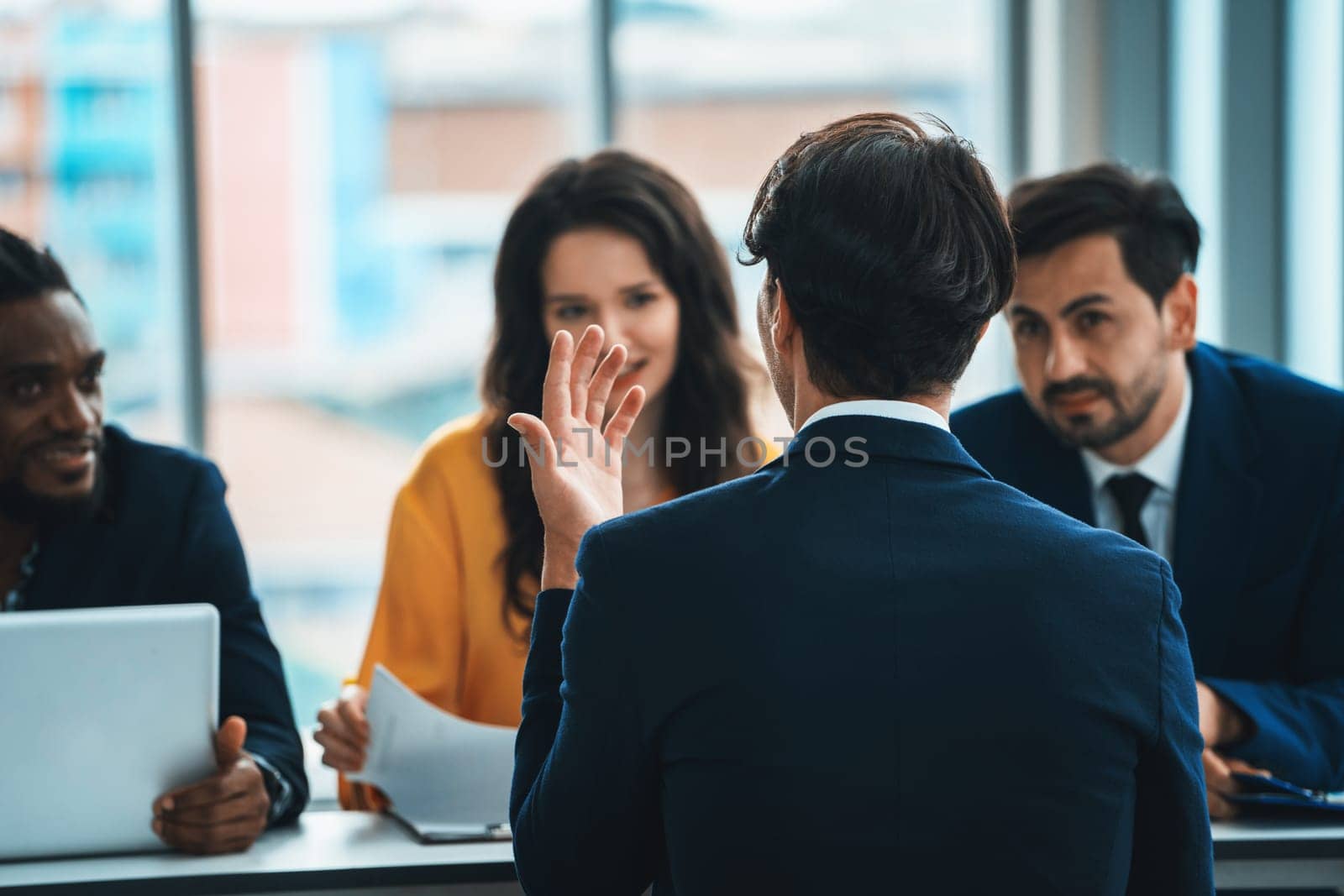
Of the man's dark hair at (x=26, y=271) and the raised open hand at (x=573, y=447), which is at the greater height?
the man's dark hair at (x=26, y=271)

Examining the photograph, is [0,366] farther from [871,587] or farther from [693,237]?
[871,587]

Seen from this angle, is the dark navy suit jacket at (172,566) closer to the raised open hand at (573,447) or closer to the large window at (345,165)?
the raised open hand at (573,447)

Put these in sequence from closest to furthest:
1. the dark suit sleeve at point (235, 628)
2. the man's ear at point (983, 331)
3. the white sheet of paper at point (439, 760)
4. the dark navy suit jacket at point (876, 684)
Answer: the dark navy suit jacket at point (876, 684) < the man's ear at point (983, 331) < the white sheet of paper at point (439, 760) < the dark suit sleeve at point (235, 628)

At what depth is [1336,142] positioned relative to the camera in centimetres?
302

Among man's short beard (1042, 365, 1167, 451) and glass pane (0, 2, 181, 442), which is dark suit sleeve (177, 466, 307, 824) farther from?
glass pane (0, 2, 181, 442)

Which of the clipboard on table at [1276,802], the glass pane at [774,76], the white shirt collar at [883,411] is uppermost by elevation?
the glass pane at [774,76]

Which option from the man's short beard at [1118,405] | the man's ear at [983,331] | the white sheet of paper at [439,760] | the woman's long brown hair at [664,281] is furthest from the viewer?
the woman's long brown hair at [664,281]

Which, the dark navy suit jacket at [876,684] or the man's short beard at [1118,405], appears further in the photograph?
the man's short beard at [1118,405]

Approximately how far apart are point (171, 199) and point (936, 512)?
300 cm

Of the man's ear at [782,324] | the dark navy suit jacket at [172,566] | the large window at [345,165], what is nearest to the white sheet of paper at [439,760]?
the dark navy suit jacket at [172,566]

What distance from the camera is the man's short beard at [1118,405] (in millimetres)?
2064

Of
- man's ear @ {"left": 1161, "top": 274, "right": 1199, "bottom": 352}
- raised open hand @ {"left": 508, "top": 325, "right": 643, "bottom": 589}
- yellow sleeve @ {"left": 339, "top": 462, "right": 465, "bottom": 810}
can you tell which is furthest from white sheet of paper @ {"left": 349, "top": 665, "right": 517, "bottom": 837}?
man's ear @ {"left": 1161, "top": 274, "right": 1199, "bottom": 352}

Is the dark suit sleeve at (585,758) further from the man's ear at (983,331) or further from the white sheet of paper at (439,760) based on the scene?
the white sheet of paper at (439,760)

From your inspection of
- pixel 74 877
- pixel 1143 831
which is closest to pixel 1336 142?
pixel 1143 831
